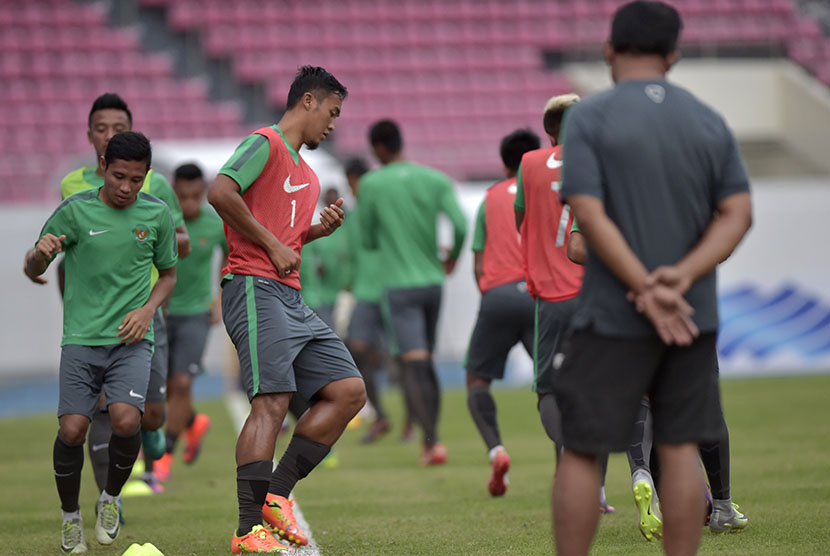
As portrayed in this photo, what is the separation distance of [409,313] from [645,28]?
5.62 metres

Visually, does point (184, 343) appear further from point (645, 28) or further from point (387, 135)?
point (645, 28)

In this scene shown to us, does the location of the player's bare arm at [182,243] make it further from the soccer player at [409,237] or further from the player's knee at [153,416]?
the soccer player at [409,237]

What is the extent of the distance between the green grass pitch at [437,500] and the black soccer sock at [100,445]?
1.01 feet

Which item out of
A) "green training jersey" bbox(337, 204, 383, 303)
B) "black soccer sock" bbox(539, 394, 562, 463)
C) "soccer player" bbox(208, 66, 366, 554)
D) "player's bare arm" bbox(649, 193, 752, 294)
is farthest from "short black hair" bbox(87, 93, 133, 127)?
"green training jersey" bbox(337, 204, 383, 303)

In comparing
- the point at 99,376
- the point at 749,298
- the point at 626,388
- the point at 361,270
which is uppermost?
the point at 626,388

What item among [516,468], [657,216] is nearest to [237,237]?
[657,216]

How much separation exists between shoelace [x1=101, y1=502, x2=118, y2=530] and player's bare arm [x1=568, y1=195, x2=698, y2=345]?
3013 mm

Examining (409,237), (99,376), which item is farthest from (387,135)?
(99,376)

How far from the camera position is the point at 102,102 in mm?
6250

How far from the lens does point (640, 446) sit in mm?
5402

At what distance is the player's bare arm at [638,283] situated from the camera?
3365 mm

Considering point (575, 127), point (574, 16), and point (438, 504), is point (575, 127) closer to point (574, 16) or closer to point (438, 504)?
point (438, 504)

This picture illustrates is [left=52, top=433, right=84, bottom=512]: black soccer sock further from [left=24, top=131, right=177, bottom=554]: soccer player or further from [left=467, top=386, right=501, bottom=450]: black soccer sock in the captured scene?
[left=467, top=386, right=501, bottom=450]: black soccer sock

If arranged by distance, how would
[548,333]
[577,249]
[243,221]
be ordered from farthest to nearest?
[548,333]
[577,249]
[243,221]
